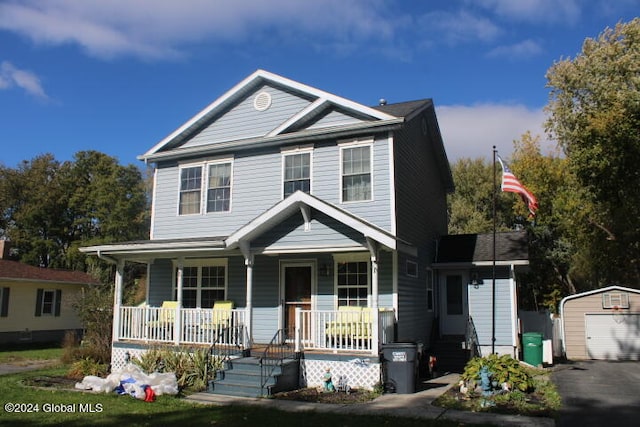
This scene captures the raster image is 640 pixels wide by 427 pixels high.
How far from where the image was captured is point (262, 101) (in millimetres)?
16000

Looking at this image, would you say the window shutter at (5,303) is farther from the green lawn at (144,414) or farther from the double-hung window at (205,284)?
the green lawn at (144,414)

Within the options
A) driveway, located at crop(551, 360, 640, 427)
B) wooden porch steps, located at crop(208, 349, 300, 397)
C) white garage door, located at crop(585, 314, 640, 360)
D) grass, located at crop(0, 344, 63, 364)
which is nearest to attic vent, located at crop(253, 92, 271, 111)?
wooden porch steps, located at crop(208, 349, 300, 397)

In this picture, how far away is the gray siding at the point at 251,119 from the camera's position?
51.0ft

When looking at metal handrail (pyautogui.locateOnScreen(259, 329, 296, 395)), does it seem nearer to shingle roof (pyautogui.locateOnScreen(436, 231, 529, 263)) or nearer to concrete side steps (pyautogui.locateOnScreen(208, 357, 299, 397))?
concrete side steps (pyautogui.locateOnScreen(208, 357, 299, 397))

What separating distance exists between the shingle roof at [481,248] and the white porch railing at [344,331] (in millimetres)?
5136

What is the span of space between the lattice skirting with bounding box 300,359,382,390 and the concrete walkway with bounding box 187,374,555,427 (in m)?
0.55

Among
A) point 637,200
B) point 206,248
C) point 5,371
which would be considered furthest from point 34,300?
point 637,200

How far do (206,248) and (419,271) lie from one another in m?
6.24

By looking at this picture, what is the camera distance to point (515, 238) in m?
17.3

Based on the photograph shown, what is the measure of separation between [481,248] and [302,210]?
7358 millimetres

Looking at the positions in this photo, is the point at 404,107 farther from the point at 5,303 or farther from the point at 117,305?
the point at 5,303

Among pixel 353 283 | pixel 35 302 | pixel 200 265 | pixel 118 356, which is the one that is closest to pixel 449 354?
pixel 353 283

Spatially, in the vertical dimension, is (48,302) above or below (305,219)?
below

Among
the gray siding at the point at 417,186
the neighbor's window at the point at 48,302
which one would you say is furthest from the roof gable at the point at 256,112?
the neighbor's window at the point at 48,302
